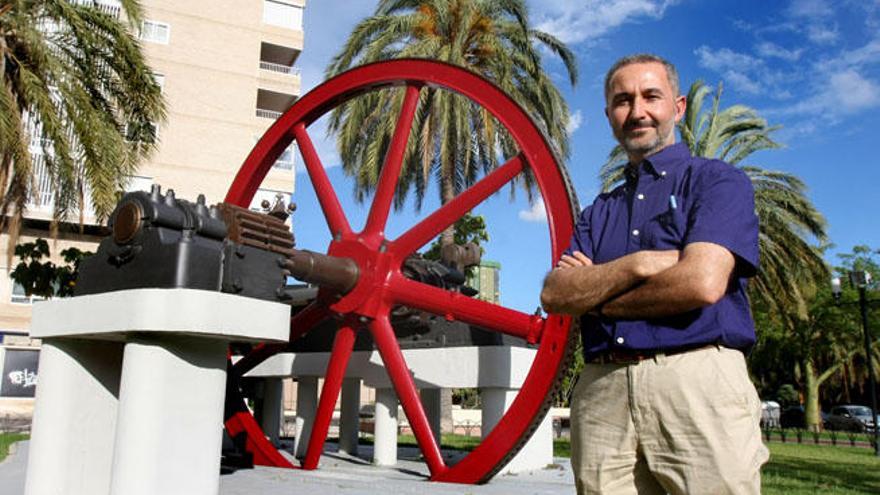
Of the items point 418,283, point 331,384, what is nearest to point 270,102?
point 331,384

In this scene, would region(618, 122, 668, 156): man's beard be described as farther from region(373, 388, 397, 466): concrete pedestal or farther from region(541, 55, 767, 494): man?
region(373, 388, 397, 466): concrete pedestal

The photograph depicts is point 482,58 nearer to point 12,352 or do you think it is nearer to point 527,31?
point 527,31

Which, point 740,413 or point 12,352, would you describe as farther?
point 12,352

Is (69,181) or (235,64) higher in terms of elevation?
(235,64)

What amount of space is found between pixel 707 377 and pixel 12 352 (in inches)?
1066

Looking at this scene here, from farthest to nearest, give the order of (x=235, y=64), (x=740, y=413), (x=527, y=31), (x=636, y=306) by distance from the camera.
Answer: (x=235, y=64)
(x=527, y=31)
(x=636, y=306)
(x=740, y=413)

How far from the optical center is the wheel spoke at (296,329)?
8102mm

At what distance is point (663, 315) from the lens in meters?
1.92

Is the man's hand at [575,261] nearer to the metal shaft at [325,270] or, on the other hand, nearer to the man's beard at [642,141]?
the man's beard at [642,141]

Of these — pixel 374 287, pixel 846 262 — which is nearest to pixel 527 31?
pixel 374 287

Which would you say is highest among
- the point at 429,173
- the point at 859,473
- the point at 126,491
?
the point at 429,173

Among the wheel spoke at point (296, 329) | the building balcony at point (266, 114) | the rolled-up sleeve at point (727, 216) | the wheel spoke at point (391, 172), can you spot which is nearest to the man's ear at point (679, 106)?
the rolled-up sleeve at point (727, 216)

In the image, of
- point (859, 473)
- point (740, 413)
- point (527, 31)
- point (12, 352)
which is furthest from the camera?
point (12, 352)

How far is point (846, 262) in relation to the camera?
38250mm
